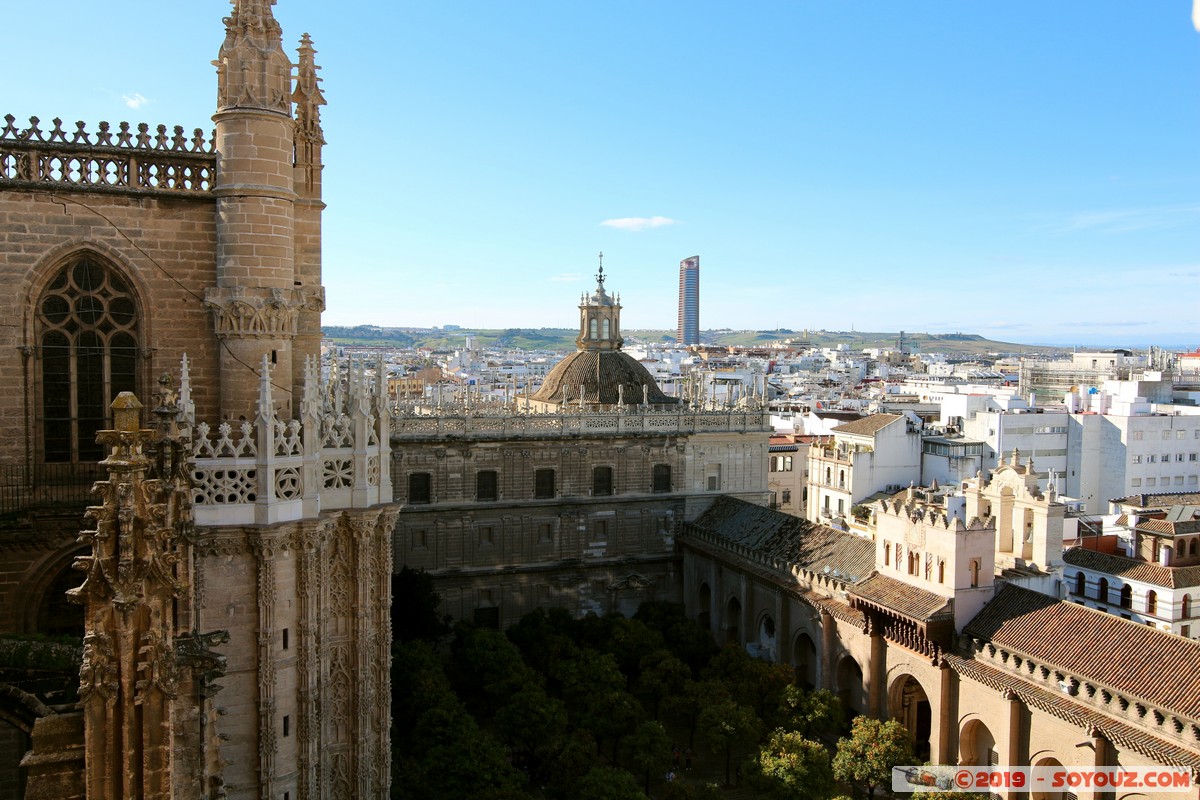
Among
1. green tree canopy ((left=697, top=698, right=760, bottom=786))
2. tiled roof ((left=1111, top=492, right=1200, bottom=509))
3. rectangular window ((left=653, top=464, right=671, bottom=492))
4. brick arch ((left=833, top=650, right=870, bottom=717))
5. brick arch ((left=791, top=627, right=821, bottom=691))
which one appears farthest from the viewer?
tiled roof ((left=1111, top=492, right=1200, bottom=509))

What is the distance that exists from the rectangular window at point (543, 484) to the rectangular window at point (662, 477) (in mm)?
5327

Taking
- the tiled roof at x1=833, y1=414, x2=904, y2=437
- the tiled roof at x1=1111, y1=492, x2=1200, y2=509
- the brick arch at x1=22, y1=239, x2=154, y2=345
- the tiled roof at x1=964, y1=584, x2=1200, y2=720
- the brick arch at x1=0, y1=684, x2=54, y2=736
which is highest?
the brick arch at x1=22, y1=239, x2=154, y2=345

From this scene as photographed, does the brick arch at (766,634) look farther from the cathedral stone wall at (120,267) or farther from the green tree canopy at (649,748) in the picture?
A: the cathedral stone wall at (120,267)

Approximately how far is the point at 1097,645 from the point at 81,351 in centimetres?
2569

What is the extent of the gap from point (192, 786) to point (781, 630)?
30359mm

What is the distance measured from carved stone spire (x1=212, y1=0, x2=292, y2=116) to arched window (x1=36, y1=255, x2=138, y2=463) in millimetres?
3624

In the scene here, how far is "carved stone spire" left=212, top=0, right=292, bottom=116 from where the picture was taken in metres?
15.2

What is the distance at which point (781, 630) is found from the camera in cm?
3775

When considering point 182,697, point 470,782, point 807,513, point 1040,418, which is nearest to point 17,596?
point 182,697

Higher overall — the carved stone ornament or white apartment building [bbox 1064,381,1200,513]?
the carved stone ornament

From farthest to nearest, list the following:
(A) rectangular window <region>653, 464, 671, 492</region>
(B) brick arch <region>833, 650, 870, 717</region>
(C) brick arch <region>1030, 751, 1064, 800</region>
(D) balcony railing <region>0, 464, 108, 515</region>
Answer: (A) rectangular window <region>653, 464, 671, 492</region> < (B) brick arch <region>833, 650, 870, 717</region> < (C) brick arch <region>1030, 751, 1064, 800</region> < (D) balcony railing <region>0, 464, 108, 515</region>

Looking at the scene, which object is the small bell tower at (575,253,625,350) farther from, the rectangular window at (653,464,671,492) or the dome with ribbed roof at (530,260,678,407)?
the rectangular window at (653,464,671,492)

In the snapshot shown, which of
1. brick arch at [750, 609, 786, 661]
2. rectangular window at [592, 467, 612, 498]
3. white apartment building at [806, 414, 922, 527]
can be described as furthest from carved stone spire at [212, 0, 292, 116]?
white apartment building at [806, 414, 922, 527]

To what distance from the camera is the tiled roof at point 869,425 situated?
220 ft
